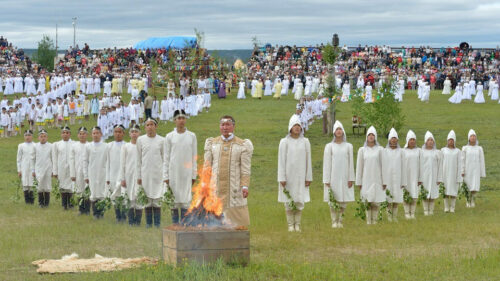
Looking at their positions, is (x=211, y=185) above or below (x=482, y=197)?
above

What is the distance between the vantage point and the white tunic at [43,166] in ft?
65.1

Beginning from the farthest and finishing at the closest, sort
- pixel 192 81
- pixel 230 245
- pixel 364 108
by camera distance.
→ 1. pixel 192 81
2. pixel 364 108
3. pixel 230 245

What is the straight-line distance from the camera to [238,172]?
42.4 feet

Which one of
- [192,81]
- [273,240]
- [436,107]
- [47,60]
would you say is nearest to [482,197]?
[273,240]

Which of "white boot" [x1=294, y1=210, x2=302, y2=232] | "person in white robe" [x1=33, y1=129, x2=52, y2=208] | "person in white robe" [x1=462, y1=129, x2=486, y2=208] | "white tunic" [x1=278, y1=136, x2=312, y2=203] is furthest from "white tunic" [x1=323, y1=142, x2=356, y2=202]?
"person in white robe" [x1=33, y1=129, x2=52, y2=208]

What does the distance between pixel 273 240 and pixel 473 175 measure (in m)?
7.64

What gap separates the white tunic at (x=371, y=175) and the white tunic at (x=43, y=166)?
7.50m

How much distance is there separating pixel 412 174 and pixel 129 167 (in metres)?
5.90

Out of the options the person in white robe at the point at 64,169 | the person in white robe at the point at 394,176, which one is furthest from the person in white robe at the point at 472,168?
the person in white robe at the point at 64,169

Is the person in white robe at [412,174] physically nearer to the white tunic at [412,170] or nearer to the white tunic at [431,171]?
the white tunic at [412,170]

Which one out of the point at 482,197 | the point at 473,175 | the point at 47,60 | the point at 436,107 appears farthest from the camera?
the point at 47,60

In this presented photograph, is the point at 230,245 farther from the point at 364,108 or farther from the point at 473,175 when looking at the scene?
the point at 364,108

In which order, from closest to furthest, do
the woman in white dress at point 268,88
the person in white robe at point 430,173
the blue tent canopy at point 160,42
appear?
the person in white robe at point 430,173 < the woman in white dress at point 268,88 < the blue tent canopy at point 160,42

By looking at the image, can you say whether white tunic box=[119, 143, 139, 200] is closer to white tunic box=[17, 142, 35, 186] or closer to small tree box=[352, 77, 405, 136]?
white tunic box=[17, 142, 35, 186]
